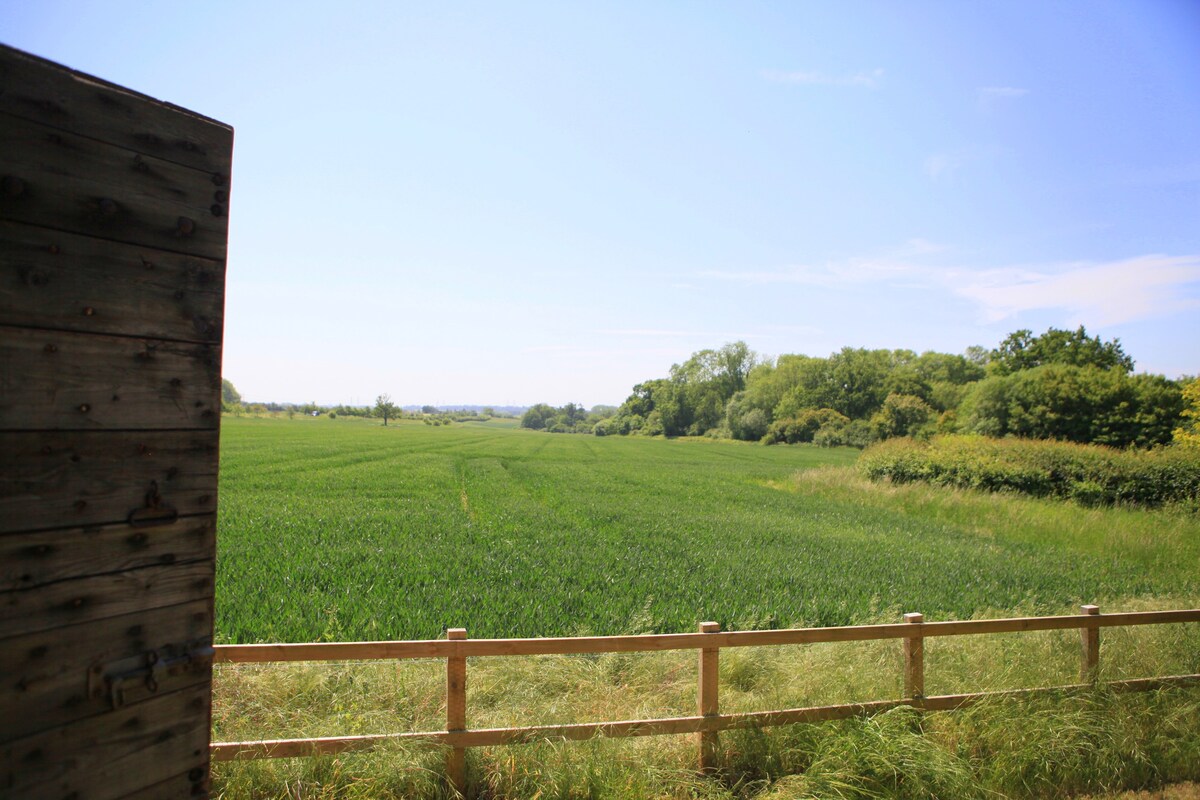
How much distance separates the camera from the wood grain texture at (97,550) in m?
1.76

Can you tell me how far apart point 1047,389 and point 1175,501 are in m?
27.1

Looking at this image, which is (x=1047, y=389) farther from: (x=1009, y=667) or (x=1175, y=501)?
(x=1009, y=667)

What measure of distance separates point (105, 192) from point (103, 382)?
1.92 ft

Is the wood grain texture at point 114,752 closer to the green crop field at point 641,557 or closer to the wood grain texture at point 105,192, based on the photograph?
the wood grain texture at point 105,192

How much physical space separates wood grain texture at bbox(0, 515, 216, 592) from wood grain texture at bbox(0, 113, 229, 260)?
90cm

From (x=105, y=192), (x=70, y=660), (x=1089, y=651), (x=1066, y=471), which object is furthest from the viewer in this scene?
(x=1066, y=471)

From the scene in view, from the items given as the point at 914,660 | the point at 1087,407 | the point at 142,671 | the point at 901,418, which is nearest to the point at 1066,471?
the point at 914,660

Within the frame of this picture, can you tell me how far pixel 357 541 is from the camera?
12.8m

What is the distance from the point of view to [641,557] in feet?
40.4

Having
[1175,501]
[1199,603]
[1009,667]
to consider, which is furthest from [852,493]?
[1009,667]

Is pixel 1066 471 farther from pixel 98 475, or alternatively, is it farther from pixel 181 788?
pixel 98 475

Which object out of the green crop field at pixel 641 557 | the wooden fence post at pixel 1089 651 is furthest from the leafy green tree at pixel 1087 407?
the wooden fence post at pixel 1089 651

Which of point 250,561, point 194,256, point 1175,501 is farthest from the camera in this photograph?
point 1175,501

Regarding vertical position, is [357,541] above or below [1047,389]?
below
